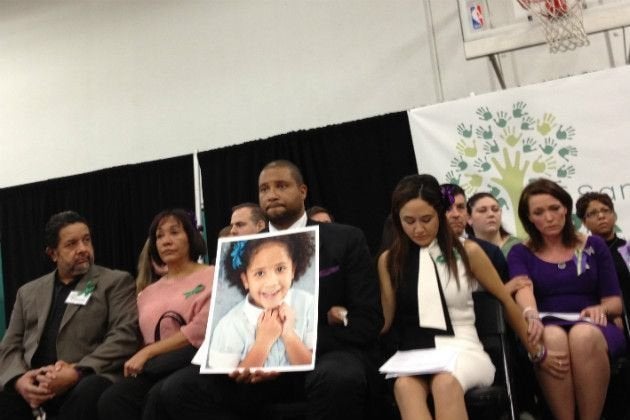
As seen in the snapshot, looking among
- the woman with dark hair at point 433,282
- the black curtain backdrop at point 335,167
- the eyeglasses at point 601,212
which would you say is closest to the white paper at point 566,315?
the woman with dark hair at point 433,282

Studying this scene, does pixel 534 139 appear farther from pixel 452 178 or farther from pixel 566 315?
pixel 566 315

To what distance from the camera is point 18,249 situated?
6277 millimetres

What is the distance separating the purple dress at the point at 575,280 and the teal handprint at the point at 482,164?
1875 millimetres

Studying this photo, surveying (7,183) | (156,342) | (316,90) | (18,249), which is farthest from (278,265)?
(7,183)

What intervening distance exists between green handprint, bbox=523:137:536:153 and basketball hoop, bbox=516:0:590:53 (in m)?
0.65

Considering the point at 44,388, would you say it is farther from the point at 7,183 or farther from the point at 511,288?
the point at 7,183

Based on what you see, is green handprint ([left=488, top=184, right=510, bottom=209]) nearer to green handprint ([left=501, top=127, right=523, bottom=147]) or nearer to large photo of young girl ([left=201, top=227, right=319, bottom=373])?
green handprint ([left=501, top=127, right=523, bottom=147])

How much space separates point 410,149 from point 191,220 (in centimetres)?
230

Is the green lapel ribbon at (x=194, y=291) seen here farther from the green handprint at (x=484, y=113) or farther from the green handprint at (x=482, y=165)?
the green handprint at (x=484, y=113)

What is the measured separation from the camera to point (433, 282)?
263 centimetres

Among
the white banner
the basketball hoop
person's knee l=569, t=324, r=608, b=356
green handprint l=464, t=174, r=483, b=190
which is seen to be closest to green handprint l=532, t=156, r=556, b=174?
the white banner

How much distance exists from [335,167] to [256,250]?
8.74 feet

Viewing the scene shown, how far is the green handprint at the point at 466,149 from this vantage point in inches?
187

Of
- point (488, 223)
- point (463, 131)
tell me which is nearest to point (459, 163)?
point (463, 131)
